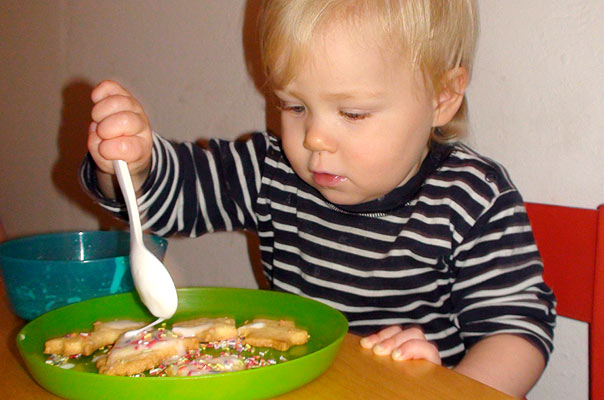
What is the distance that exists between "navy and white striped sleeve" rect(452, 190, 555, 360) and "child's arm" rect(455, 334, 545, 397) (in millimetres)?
12

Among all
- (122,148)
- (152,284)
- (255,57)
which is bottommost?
(152,284)

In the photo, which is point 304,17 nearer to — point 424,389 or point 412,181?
point 412,181

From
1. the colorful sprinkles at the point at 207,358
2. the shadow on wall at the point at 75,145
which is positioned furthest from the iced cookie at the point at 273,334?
the shadow on wall at the point at 75,145

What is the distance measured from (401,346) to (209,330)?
166 mm

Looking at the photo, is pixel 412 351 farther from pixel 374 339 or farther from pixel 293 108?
pixel 293 108

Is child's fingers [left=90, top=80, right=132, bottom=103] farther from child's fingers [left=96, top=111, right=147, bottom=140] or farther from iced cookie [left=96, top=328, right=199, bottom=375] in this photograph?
iced cookie [left=96, top=328, right=199, bottom=375]

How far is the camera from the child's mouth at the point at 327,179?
755 millimetres

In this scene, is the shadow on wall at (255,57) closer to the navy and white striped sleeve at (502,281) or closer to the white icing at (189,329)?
the navy and white striped sleeve at (502,281)

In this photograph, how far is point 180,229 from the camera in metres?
0.94

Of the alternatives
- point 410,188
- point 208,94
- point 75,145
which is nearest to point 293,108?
point 410,188

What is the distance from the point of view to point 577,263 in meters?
0.76

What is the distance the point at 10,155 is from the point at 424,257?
66.4 inches

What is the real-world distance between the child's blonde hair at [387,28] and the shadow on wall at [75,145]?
3.41 feet

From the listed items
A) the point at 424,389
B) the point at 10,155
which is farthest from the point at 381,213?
the point at 10,155
